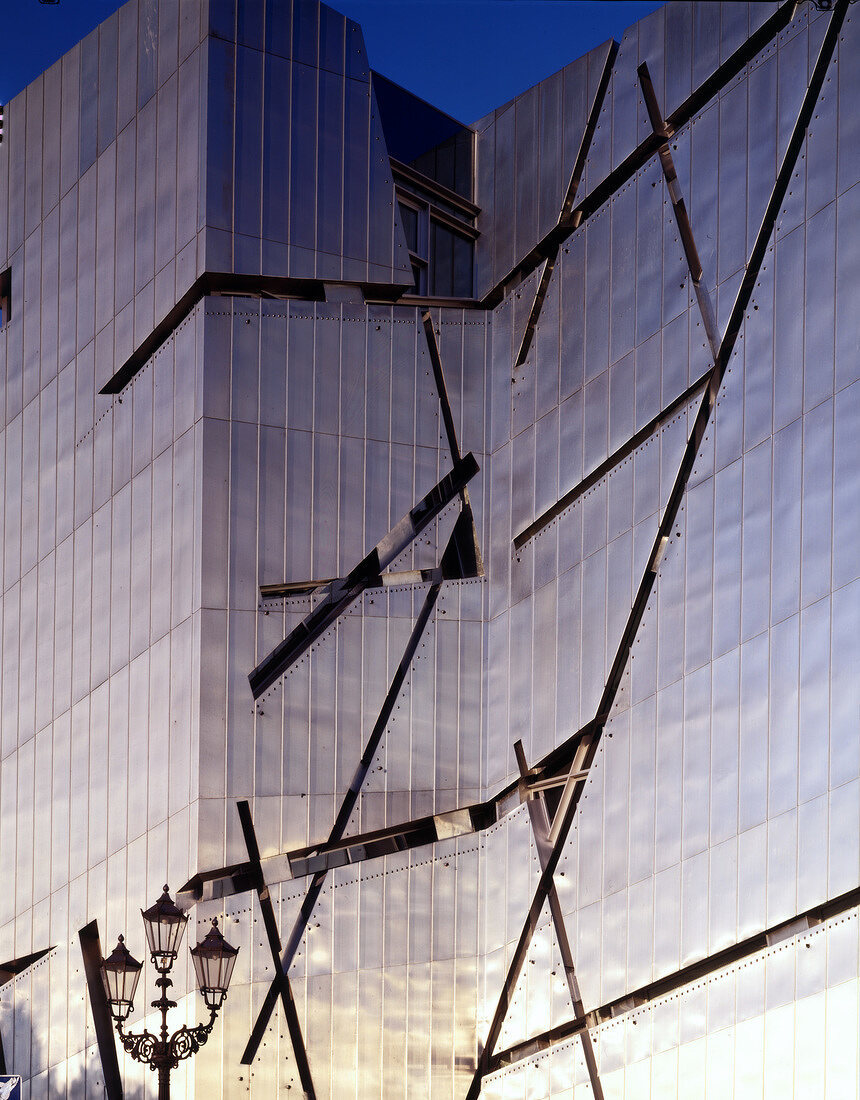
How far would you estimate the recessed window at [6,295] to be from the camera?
61.4ft

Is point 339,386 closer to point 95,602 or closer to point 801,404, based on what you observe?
point 95,602

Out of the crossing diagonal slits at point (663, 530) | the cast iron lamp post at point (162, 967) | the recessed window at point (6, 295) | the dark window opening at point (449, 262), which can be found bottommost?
the cast iron lamp post at point (162, 967)

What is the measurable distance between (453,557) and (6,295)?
20.8ft

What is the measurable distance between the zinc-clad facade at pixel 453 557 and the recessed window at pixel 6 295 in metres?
1.33

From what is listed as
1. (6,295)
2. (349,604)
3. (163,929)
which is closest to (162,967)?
(163,929)

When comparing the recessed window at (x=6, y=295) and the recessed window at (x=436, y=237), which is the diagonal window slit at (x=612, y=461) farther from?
the recessed window at (x=6, y=295)

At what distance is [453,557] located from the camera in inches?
610

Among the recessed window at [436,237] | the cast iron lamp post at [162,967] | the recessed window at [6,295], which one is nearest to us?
the cast iron lamp post at [162,967]

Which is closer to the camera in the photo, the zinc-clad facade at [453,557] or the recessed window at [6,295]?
the zinc-clad facade at [453,557]

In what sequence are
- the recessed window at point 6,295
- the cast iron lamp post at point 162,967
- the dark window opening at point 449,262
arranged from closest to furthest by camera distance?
1. the cast iron lamp post at point 162,967
2. the dark window opening at point 449,262
3. the recessed window at point 6,295

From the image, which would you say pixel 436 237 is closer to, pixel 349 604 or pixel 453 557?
pixel 453 557

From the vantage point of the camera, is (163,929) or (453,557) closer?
(163,929)

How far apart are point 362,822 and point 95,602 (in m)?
3.43

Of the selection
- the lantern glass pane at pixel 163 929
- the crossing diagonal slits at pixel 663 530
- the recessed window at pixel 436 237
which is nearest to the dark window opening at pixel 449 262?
the recessed window at pixel 436 237
